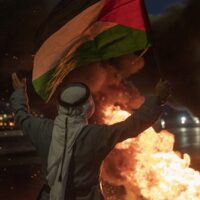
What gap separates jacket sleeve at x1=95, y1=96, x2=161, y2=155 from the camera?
3350 millimetres

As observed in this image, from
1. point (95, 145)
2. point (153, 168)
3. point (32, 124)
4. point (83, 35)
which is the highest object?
point (83, 35)

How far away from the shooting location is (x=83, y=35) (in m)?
4.68

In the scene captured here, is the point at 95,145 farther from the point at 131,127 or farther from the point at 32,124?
the point at 32,124

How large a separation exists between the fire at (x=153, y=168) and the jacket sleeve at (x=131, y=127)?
9.28 ft

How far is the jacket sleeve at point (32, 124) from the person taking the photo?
3.66 m

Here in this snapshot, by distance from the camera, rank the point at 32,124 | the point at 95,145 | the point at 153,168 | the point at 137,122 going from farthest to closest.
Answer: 1. the point at 153,168
2. the point at 32,124
3. the point at 95,145
4. the point at 137,122

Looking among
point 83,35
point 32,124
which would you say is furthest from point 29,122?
point 83,35

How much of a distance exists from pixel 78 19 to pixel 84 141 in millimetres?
1560

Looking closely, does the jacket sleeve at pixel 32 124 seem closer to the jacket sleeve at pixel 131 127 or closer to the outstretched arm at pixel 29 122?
the outstretched arm at pixel 29 122

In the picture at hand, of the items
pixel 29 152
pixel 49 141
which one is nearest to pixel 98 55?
pixel 49 141

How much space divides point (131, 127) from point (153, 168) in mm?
3139

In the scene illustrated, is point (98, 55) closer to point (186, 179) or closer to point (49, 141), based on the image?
point (49, 141)

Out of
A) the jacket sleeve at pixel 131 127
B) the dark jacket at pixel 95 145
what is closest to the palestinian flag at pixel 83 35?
the dark jacket at pixel 95 145

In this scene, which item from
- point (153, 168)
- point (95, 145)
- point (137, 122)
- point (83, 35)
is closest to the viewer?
point (137, 122)
